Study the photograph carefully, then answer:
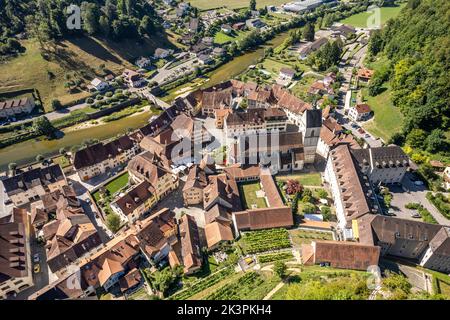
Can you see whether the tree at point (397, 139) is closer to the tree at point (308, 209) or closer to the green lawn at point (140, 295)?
the tree at point (308, 209)

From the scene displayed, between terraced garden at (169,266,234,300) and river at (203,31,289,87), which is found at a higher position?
river at (203,31,289,87)

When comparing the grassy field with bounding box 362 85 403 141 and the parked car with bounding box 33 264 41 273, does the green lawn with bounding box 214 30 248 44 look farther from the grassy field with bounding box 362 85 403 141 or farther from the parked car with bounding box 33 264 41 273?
the parked car with bounding box 33 264 41 273

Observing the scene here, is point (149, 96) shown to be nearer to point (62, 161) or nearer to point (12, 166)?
point (62, 161)

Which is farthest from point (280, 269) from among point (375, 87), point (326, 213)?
point (375, 87)

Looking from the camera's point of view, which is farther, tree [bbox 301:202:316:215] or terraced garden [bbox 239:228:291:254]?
tree [bbox 301:202:316:215]

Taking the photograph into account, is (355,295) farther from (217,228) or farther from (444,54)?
(444,54)

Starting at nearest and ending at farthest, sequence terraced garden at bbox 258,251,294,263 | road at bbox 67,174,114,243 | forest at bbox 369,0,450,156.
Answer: terraced garden at bbox 258,251,294,263, road at bbox 67,174,114,243, forest at bbox 369,0,450,156

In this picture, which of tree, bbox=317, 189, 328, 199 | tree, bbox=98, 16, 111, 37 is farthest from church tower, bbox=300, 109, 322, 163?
tree, bbox=98, 16, 111, 37
